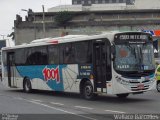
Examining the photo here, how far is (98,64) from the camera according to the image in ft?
62.6

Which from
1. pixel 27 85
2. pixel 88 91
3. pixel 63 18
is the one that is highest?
pixel 63 18

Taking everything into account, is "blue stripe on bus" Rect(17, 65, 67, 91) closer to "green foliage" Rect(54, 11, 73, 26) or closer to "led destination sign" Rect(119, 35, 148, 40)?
"led destination sign" Rect(119, 35, 148, 40)

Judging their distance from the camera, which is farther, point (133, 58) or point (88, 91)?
point (88, 91)

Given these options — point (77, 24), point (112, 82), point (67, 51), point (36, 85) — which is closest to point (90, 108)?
point (112, 82)

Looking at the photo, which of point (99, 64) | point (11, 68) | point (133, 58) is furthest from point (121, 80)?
point (11, 68)

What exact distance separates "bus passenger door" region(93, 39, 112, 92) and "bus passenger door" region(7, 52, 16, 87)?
10.5 m

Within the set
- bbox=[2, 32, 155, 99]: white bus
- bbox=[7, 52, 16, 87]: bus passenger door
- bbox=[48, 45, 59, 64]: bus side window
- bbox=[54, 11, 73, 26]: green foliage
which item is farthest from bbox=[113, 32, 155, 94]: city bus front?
bbox=[54, 11, 73, 26]: green foliage

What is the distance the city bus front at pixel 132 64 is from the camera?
18094 millimetres

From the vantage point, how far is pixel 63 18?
2689 inches

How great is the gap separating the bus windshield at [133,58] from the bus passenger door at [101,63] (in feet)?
1.39

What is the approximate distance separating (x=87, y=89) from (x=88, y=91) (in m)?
0.12

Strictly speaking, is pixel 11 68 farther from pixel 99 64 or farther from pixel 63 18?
pixel 63 18

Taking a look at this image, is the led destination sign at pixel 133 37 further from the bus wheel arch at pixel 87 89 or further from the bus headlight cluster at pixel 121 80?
the bus wheel arch at pixel 87 89

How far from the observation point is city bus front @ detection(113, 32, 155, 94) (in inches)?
712
